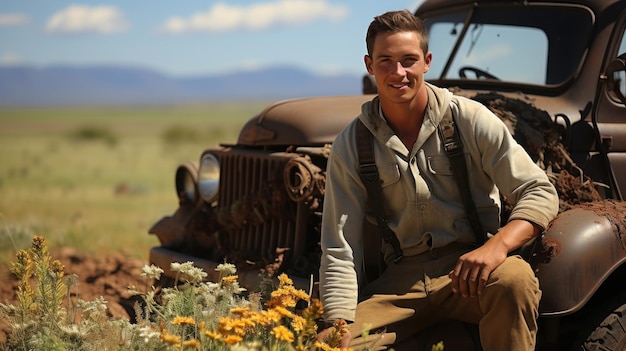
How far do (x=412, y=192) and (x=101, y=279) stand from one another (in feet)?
10.7

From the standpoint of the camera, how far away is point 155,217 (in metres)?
13.1

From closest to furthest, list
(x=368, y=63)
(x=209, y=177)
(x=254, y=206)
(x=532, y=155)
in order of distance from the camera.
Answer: (x=368, y=63) → (x=532, y=155) → (x=254, y=206) → (x=209, y=177)

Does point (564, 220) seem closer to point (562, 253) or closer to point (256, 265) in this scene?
point (562, 253)

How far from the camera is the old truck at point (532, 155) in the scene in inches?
154

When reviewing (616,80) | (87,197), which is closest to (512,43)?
(616,80)

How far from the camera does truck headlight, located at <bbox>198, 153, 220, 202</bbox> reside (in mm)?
5383

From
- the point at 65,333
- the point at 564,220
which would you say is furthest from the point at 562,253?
the point at 65,333

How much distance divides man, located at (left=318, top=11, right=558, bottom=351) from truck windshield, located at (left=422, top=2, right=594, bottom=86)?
4.17ft

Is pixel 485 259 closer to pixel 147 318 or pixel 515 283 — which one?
pixel 515 283

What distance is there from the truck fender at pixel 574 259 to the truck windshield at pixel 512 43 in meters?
1.12

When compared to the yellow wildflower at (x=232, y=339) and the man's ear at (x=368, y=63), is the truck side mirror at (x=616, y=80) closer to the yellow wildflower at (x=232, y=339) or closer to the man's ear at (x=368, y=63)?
the man's ear at (x=368, y=63)

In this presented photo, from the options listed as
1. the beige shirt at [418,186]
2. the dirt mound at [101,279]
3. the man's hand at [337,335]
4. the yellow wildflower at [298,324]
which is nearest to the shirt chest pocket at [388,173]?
the beige shirt at [418,186]

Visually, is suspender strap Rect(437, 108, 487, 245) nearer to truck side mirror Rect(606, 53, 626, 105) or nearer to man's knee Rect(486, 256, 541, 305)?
man's knee Rect(486, 256, 541, 305)

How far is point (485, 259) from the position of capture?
344 cm
